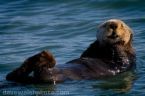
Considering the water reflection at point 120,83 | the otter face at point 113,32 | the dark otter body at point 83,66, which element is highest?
the otter face at point 113,32

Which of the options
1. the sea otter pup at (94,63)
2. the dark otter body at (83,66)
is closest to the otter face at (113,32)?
the sea otter pup at (94,63)

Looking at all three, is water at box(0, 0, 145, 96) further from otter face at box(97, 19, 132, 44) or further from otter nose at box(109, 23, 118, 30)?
otter nose at box(109, 23, 118, 30)

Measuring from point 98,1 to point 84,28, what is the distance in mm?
2210

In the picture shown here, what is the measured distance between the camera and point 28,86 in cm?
812

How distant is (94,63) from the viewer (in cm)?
903

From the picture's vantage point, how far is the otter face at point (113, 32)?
938 cm

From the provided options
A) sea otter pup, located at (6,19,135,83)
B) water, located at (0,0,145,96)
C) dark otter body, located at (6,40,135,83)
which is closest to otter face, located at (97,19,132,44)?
sea otter pup, located at (6,19,135,83)

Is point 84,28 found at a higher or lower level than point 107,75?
higher

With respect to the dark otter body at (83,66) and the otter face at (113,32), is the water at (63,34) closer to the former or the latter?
the dark otter body at (83,66)

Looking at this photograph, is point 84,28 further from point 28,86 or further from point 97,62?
point 28,86

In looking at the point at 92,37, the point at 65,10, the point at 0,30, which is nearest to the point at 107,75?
the point at 92,37

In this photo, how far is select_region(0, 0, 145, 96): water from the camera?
26.9 feet

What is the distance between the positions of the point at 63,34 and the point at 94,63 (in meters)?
3.49

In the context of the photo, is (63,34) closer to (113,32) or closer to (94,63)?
Result: (113,32)
